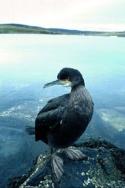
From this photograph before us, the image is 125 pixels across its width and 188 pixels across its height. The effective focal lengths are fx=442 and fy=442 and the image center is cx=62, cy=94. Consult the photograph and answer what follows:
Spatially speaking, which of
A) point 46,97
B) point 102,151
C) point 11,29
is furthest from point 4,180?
point 11,29

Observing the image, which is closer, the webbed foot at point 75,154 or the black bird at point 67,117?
the black bird at point 67,117

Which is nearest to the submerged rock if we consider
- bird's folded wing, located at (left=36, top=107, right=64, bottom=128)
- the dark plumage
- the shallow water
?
the dark plumage

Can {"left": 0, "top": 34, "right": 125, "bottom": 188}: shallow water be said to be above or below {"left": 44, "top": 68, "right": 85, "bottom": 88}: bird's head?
below

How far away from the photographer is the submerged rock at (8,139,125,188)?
8.64 metres

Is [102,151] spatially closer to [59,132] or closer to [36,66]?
[59,132]

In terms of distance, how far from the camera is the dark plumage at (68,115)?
871 centimetres

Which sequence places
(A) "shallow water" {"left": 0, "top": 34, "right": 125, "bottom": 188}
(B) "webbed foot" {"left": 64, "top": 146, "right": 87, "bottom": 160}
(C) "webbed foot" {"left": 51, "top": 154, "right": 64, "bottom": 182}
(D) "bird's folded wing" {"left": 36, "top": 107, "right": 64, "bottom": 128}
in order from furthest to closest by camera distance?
(A) "shallow water" {"left": 0, "top": 34, "right": 125, "bottom": 188}, (B) "webbed foot" {"left": 64, "top": 146, "right": 87, "bottom": 160}, (D) "bird's folded wing" {"left": 36, "top": 107, "right": 64, "bottom": 128}, (C) "webbed foot" {"left": 51, "top": 154, "right": 64, "bottom": 182}

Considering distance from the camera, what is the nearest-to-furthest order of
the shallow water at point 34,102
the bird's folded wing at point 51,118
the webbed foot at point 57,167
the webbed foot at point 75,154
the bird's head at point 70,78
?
1. the webbed foot at point 57,167
2. the bird's folded wing at point 51,118
3. the bird's head at point 70,78
4. the webbed foot at point 75,154
5. the shallow water at point 34,102

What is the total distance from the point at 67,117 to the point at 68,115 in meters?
0.04

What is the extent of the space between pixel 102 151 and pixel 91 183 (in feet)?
4.30

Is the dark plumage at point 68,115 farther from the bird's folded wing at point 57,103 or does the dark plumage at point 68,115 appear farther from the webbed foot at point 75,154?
the webbed foot at point 75,154

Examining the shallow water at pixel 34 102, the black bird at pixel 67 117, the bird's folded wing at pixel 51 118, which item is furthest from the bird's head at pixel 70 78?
the shallow water at pixel 34 102

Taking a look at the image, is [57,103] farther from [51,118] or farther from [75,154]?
[75,154]

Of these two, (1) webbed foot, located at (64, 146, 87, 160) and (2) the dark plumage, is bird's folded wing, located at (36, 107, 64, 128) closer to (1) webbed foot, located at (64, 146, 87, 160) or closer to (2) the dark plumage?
(2) the dark plumage
